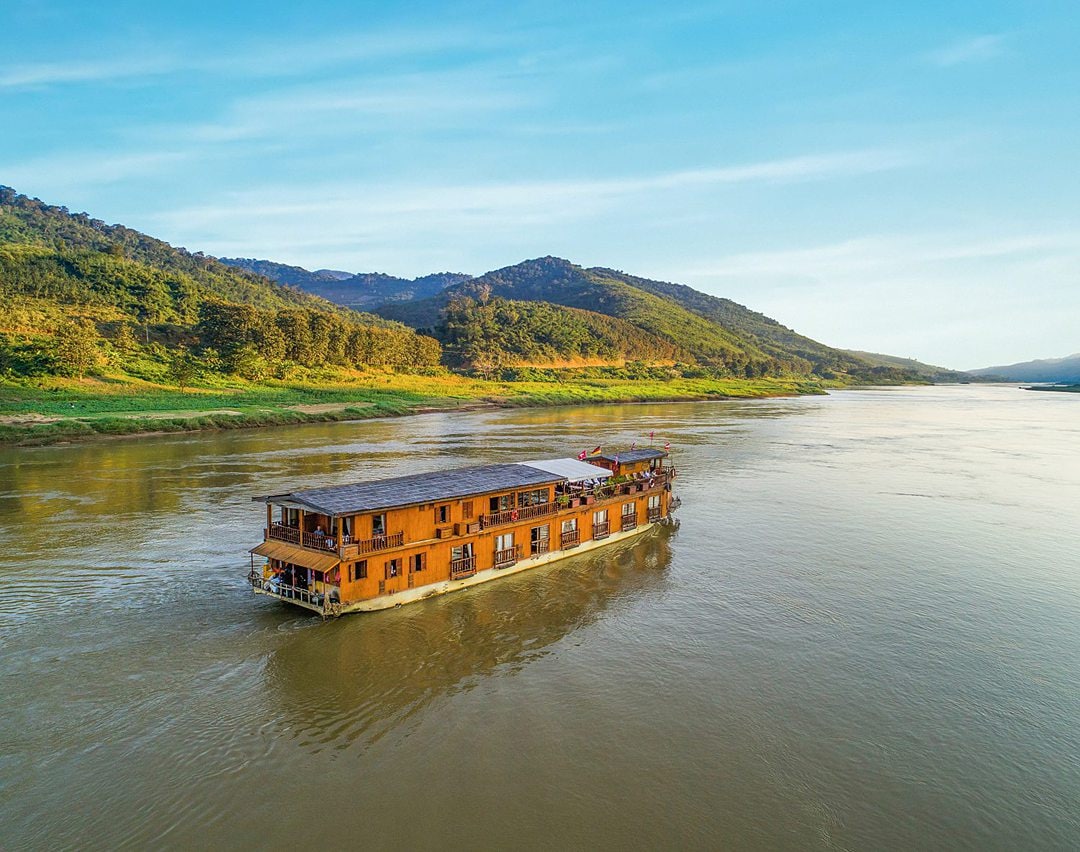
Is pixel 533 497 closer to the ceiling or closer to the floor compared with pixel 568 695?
closer to the ceiling

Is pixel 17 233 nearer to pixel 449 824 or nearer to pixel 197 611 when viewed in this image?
pixel 197 611

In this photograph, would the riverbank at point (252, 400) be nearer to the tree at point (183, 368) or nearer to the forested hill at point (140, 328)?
the tree at point (183, 368)

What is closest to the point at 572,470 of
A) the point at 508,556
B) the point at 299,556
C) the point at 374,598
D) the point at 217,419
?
the point at 508,556

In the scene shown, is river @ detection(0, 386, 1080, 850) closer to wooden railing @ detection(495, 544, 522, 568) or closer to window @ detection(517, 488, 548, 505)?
wooden railing @ detection(495, 544, 522, 568)

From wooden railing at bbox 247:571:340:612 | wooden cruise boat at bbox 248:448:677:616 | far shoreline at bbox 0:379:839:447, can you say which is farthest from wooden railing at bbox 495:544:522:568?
far shoreline at bbox 0:379:839:447

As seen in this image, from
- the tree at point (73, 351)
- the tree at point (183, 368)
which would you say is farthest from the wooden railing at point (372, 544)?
the tree at point (183, 368)

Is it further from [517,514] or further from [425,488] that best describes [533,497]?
[425,488]
